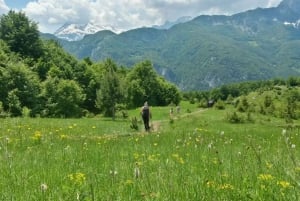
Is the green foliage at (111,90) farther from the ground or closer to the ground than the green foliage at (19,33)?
closer to the ground

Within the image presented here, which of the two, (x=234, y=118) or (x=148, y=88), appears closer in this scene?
(x=234, y=118)

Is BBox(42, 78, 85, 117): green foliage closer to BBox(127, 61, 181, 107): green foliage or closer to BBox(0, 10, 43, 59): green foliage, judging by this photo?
BBox(0, 10, 43, 59): green foliage

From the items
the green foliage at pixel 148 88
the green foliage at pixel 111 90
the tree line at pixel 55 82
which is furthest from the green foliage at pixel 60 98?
the green foliage at pixel 148 88

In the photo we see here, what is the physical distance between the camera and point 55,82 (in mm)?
82875

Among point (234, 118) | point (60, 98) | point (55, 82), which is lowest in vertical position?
point (234, 118)

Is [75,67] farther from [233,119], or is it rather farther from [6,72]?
[233,119]

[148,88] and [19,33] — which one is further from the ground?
[19,33]

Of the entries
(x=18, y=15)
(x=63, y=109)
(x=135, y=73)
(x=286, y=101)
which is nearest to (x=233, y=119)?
(x=286, y=101)

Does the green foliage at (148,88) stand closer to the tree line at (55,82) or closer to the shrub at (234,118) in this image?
the tree line at (55,82)

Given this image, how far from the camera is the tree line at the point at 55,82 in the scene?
67688 millimetres

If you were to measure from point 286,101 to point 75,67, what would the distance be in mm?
56316

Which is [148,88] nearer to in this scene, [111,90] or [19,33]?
[19,33]

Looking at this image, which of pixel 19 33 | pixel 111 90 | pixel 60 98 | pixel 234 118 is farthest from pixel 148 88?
pixel 234 118

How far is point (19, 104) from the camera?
65.9 m
